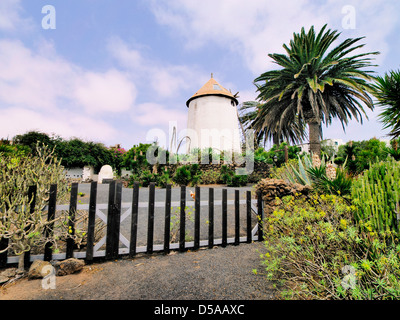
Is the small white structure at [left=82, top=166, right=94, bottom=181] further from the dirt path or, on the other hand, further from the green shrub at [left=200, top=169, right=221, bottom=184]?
the dirt path

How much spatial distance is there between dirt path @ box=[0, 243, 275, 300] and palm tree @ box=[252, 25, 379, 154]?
9339 mm

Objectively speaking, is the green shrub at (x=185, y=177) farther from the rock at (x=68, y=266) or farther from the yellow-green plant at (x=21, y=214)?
the rock at (x=68, y=266)

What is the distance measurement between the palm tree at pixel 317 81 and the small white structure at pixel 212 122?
29.1 ft

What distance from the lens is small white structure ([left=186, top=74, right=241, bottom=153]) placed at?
20.2 meters

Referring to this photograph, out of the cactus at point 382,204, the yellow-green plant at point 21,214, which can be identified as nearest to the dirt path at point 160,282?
the yellow-green plant at point 21,214

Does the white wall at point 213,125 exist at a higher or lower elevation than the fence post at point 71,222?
higher

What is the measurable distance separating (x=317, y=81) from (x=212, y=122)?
425 inches

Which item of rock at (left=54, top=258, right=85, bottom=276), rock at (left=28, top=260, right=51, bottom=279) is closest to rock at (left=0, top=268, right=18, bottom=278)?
rock at (left=28, top=260, right=51, bottom=279)

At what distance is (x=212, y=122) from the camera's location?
20188 mm

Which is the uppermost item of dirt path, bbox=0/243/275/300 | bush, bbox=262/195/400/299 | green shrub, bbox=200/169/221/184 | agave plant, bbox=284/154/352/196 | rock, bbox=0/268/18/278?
green shrub, bbox=200/169/221/184

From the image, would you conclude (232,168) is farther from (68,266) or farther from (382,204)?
(68,266)

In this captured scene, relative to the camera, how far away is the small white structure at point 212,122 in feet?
66.2
